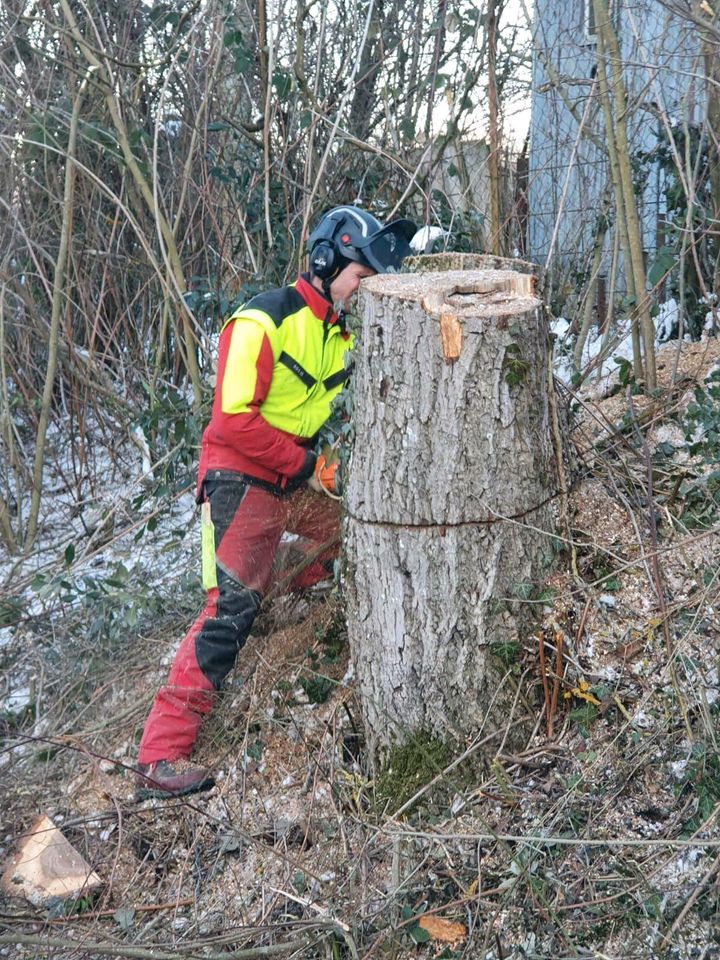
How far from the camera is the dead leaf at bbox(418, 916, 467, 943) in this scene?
8.97 feet

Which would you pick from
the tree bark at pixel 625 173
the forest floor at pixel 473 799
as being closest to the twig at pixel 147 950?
the forest floor at pixel 473 799

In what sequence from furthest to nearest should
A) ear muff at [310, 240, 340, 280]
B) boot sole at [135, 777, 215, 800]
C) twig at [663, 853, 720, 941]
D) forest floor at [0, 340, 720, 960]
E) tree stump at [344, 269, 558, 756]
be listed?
ear muff at [310, 240, 340, 280] < boot sole at [135, 777, 215, 800] < tree stump at [344, 269, 558, 756] < forest floor at [0, 340, 720, 960] < twig at [663, 853, 720, 941]

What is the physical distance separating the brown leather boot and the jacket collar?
70.0 inches

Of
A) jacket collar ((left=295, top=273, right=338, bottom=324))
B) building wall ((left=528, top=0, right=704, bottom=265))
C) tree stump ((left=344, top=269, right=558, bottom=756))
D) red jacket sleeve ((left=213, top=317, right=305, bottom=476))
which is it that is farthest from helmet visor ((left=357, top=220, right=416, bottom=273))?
building wall ((left=528, top=0, right=704, bottom=265))

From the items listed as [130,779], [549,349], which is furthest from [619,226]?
[130,779]

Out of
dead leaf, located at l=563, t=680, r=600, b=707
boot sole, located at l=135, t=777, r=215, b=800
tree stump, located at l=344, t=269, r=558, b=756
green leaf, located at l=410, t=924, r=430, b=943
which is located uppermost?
tree stump, located at l=344, t=269, r=558, b=756

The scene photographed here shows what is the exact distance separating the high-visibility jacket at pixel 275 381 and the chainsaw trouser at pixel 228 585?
120mm

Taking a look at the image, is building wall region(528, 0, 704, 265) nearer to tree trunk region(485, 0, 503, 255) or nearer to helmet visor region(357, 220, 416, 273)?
tree trunk region(485, 0, 503, 255)

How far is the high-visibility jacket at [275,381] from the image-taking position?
3.79 metres

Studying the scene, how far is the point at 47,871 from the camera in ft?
10.9

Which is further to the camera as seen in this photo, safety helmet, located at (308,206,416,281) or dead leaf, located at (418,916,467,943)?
safety helmet, located at (308,206,416,281)

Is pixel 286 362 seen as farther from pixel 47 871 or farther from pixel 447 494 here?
pixel 47 871

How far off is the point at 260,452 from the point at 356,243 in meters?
0.88

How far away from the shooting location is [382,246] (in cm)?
384
